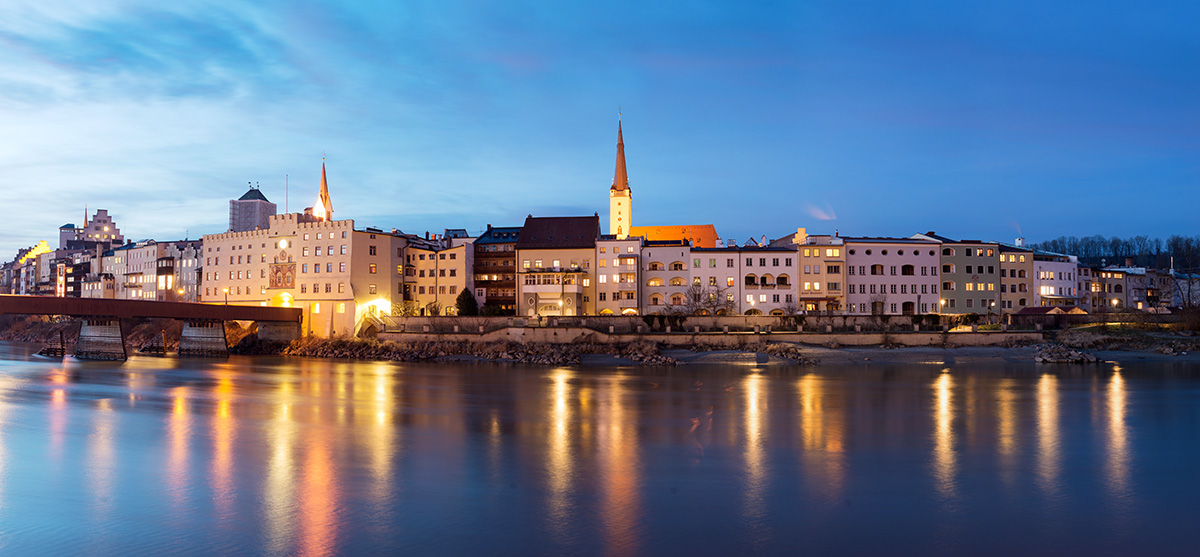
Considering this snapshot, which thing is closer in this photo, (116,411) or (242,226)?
(116,411)

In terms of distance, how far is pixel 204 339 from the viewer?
63.4 meters

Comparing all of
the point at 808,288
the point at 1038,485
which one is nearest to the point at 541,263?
the point at 808,288

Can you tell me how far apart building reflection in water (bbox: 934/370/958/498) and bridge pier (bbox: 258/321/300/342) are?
5273 centimetres

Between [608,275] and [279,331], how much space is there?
96.1 feet

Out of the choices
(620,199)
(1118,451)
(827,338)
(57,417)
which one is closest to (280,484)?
(57,417)

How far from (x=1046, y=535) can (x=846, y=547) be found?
3.69 m

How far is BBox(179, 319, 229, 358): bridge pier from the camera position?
62572 mm

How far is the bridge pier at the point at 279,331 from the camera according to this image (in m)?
65.8

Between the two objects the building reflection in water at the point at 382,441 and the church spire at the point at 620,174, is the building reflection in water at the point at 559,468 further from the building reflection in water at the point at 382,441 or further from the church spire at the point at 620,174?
the church spire at the point at 620,174

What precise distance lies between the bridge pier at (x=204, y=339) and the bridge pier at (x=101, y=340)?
564 centimetres

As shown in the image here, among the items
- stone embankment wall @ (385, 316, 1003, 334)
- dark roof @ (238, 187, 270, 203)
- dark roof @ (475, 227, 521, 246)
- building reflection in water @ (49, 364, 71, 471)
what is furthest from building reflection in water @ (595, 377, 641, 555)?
dark roof @ (238, 187, 270, 203)

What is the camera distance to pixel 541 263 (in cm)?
6631

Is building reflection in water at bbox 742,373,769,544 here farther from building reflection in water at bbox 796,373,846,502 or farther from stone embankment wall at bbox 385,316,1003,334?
stone embankment wall at bbox 385,316,1003,334

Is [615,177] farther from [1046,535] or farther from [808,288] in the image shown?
[1046,535]
